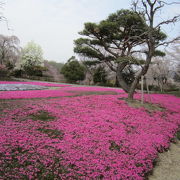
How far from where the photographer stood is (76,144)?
4.38 metres

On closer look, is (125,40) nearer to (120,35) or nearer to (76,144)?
(120,35)

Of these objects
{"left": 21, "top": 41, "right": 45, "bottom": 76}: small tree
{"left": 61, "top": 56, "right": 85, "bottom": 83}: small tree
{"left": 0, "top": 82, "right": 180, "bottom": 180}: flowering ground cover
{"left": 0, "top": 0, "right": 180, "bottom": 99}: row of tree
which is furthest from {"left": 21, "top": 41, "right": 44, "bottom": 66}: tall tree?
{"left": 0, "top": 82, "right": 180, "bottom": 180}: flowering ground cover

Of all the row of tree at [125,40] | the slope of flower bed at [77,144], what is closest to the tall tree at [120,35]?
the row of tree at [125,40]

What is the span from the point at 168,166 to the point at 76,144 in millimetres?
2551

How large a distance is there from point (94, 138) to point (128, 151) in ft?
3.44

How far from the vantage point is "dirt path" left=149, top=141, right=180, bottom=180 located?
150 inches

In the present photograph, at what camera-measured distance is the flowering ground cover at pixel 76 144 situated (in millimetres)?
3387

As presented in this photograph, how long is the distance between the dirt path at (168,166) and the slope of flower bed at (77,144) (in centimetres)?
21

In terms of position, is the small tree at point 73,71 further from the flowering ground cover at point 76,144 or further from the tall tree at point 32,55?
the flowering ground cover at point 76,144

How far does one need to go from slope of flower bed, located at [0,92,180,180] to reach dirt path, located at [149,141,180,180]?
213 mm

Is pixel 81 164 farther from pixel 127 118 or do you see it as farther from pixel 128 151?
pixel 127 118

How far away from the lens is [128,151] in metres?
4.39

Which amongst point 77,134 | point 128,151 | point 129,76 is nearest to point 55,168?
point 77,134

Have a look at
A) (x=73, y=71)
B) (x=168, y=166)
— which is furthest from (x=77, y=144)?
(x=73, y=71)
